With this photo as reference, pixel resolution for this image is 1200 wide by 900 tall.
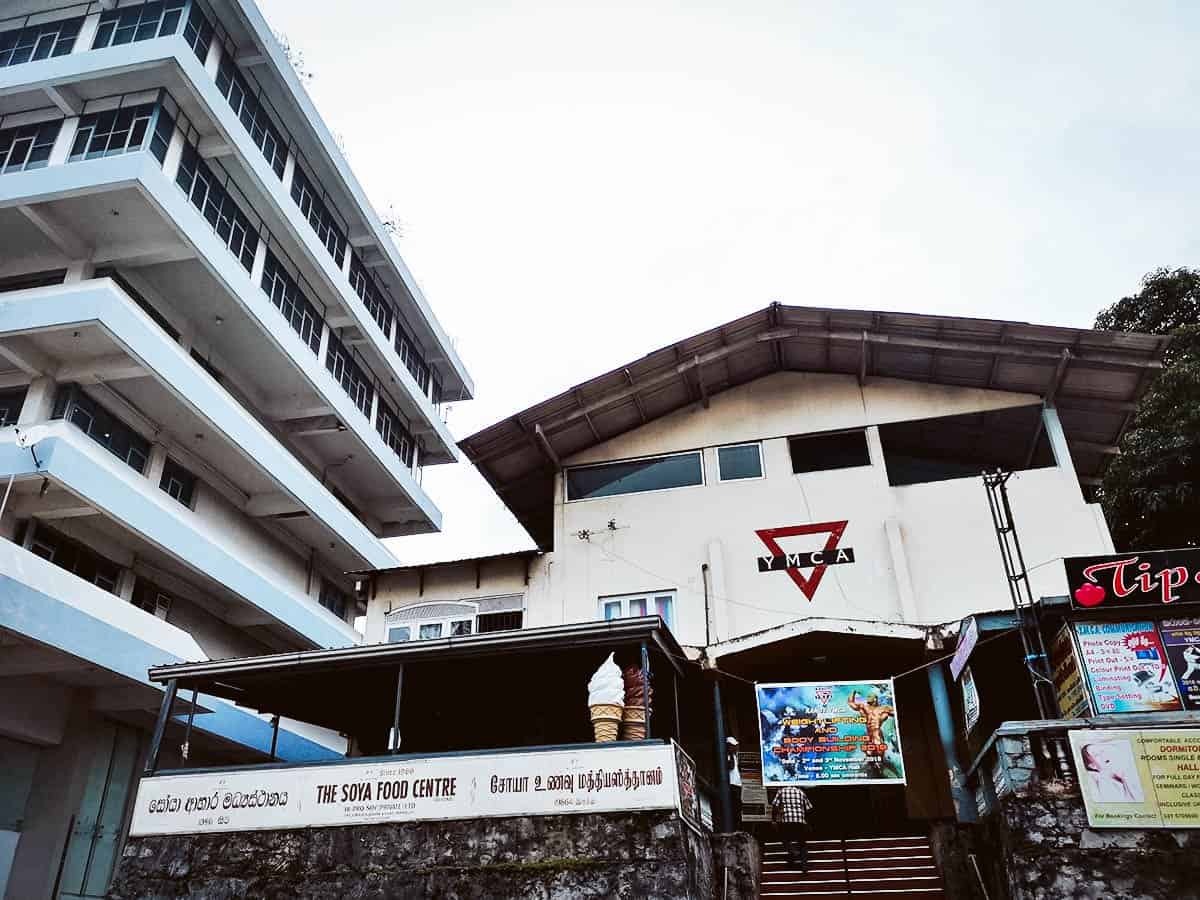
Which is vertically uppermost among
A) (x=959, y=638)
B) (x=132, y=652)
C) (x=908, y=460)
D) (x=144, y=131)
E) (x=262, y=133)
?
(x=262, y=133)

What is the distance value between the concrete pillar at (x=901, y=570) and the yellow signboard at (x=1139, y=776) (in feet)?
18.3

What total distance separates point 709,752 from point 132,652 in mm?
11713

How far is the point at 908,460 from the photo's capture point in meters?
19.7

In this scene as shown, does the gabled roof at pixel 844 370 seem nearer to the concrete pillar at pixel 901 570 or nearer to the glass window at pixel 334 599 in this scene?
the concrete pillar at pixel 901 570

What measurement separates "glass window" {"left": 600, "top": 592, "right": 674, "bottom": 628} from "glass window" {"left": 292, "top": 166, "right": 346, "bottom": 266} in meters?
15.1

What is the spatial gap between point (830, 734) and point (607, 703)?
365 centimetres

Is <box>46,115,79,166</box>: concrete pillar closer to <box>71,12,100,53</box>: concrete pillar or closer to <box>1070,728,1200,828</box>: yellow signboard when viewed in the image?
<box>71,12,100,53</box>: concrete pillar

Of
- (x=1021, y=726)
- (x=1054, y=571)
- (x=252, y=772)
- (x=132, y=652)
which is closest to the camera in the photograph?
(x=1021, y=726)

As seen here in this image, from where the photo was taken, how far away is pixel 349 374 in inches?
1177

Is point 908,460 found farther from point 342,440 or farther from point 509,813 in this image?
point 342,440

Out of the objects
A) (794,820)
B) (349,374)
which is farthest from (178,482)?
(794,820)

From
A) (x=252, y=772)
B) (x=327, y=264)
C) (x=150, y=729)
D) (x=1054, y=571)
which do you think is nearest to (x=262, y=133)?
(x=327, y=264)

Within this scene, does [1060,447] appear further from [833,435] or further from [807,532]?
[807,532]

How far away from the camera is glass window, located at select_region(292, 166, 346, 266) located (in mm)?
27266
